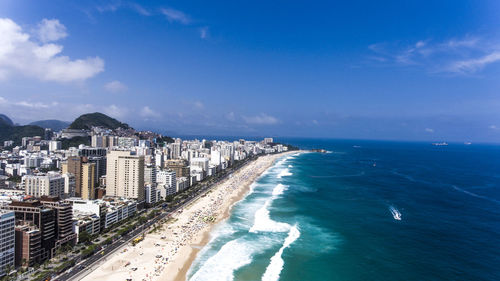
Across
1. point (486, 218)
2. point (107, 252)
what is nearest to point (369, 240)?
point (486, 218)

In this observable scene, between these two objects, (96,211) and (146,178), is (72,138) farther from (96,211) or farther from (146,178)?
(96,211)

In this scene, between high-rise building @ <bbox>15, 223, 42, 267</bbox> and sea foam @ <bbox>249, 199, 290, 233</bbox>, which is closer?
high-rise building @ <bbox>15, 223, 42, 267</bbox>

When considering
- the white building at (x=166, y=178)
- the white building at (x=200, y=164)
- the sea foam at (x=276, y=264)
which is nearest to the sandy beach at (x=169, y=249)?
the sea foam at (x=276, y=264)

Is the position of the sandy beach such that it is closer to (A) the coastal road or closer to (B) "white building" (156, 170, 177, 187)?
(A) the coastal road

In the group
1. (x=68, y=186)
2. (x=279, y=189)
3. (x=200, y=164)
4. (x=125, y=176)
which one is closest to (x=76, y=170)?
(x=68, y=186)

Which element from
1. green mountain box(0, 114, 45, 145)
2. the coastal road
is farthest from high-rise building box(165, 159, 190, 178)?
green mountain box(0, 114, 45, 145)
